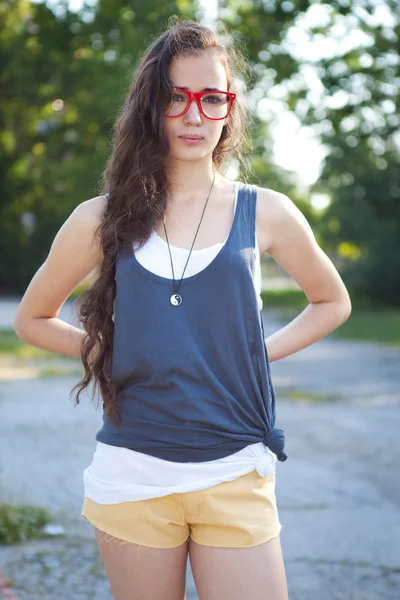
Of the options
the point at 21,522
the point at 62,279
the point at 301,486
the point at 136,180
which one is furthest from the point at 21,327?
the point at 301,486

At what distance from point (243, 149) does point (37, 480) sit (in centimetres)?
463

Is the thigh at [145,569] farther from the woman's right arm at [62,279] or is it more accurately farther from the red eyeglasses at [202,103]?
the red eyeglasses at [202,103]

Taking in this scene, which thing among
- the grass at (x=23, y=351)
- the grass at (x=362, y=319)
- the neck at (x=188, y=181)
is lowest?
the grass at (x=362, y=319)

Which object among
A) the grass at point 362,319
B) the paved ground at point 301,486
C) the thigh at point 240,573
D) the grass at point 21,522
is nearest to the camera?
the thigh at point 240,573

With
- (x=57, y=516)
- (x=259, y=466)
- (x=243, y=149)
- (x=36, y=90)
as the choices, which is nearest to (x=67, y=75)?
(x=36, y=90)

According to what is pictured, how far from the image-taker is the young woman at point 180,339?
2.11m

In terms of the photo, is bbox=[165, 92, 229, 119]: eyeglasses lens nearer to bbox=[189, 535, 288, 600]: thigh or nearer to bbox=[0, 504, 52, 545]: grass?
bbox=[189, 535, 288, 600]: thigh

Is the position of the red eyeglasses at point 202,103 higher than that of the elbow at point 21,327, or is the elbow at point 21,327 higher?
the red eyeglasses at point 202,103

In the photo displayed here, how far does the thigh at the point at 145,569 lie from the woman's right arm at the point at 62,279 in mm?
540

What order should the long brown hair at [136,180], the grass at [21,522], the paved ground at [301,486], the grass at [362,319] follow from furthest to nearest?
the grass at [362,319] → the grass at [21,522] → the paved ground at [301,486] → the long brown hair at [136,180]

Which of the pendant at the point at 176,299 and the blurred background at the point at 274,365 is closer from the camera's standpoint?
the pendant at the point at 176,299

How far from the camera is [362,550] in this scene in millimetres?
4996

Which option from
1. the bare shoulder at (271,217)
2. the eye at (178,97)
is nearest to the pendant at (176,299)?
the bare shoulder at (271,217)

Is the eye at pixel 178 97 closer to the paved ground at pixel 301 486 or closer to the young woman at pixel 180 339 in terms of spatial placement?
the young woman at pixel 180 339
